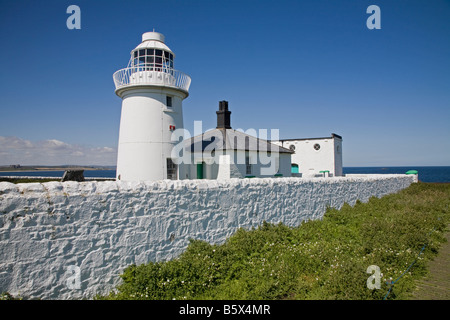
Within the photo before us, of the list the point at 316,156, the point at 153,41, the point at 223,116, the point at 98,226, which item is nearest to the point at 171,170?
the point at 153,41

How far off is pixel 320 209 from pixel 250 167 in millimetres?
7060

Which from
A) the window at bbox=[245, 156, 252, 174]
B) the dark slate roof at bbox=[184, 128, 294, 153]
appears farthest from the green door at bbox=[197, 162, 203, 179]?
the window at bbox=[245, 156, 252, 174]

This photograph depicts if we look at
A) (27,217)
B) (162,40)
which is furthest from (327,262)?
(162,40)

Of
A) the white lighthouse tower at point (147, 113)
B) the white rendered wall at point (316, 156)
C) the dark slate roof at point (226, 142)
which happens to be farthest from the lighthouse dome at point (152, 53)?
the white rendered wall at point (316, 156)

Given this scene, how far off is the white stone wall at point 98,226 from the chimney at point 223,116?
12.3 meters

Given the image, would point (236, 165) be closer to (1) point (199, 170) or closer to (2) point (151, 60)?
(1) point (199, 170)

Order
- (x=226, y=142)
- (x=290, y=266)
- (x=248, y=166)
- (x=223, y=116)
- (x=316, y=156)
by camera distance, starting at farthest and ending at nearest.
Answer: (x=316, y=156), (x=223, y=116), (x=248, y=166), (x=226, y=142), (x=290, y=266)

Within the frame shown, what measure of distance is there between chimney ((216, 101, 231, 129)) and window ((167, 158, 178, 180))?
27.0 feet

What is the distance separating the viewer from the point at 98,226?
5.71m

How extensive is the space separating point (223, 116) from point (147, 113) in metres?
8.98

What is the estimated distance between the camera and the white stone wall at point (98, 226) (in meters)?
4.85

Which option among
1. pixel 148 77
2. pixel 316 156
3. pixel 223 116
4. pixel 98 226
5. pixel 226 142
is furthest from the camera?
pixel 316 156

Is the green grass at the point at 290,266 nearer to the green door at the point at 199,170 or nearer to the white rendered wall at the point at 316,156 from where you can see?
the green door at the point at 199,170

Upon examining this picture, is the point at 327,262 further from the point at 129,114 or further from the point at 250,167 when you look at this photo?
the point at 250,167
